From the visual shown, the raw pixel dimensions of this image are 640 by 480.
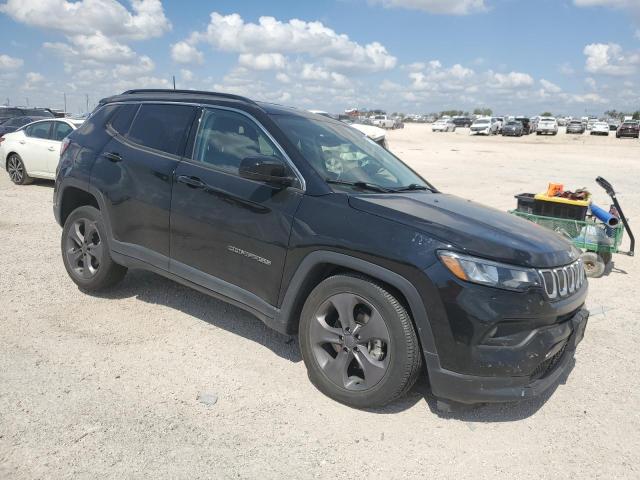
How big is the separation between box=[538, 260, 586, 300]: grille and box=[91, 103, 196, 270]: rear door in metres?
2.70

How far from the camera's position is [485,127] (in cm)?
5325

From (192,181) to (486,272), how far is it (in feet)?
7.23

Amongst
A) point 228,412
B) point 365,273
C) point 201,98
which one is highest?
point 201,98

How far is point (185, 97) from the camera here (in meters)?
4.42

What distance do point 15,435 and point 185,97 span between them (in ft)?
8.98

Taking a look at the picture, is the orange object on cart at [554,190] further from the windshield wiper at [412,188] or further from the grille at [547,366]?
the grille at [547,366]

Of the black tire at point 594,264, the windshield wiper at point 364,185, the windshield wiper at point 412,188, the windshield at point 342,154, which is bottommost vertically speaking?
the black tire at point 594,264

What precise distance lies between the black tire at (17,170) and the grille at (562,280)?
1197 cm

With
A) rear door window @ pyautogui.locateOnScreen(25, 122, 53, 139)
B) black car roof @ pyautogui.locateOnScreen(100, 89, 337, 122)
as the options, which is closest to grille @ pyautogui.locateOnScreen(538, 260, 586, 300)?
black car roof @ pyautogui.locateOnScreen(100, 89, 337, 122)

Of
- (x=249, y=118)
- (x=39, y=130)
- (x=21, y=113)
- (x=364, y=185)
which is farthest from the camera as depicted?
(x=21, y=113)

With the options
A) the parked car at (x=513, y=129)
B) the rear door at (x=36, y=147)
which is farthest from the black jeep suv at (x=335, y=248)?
the parked car at (x=513, y=129)

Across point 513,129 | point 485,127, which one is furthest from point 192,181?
point 485,127

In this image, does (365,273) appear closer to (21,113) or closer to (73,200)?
(73,200)

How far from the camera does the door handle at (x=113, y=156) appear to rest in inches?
180
